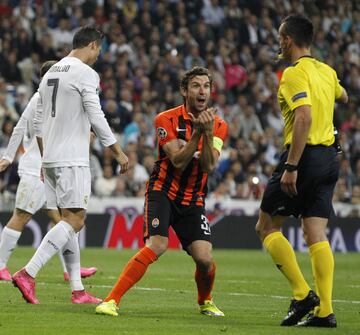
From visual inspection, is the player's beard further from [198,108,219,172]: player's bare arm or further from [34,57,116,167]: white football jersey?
[34,57,116,167]: white football jersey

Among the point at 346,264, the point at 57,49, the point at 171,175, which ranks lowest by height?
the point at 346,264

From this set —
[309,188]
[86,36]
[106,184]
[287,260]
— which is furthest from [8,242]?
[106,184]

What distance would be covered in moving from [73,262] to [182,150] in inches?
73.0

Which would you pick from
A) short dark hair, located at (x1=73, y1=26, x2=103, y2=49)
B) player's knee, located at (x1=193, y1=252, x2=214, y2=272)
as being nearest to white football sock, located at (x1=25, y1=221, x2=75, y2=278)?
player's knee, located at (x1=193, y1=252, x2=214, y2=272)

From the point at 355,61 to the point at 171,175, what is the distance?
19.2 m

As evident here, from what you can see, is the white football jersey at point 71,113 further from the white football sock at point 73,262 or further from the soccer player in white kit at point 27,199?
the soccer player in white kit at point 27,199

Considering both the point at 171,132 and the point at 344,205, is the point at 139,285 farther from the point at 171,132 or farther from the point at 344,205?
the point at 344,205

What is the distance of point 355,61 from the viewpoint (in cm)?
2720

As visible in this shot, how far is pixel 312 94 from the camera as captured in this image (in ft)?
26.5

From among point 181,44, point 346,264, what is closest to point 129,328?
point 346,264

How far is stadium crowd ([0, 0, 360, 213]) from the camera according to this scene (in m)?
21.3

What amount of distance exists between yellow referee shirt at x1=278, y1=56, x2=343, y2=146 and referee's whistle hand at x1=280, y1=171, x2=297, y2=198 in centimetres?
37

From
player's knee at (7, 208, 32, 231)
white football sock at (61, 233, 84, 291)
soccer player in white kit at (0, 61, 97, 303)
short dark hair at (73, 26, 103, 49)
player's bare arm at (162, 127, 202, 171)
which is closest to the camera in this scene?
player's bare arm at (162, 127, 202, 171)

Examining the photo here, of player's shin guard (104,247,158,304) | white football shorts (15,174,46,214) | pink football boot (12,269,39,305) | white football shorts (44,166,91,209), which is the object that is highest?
white football shorts (44,166,91,209)
